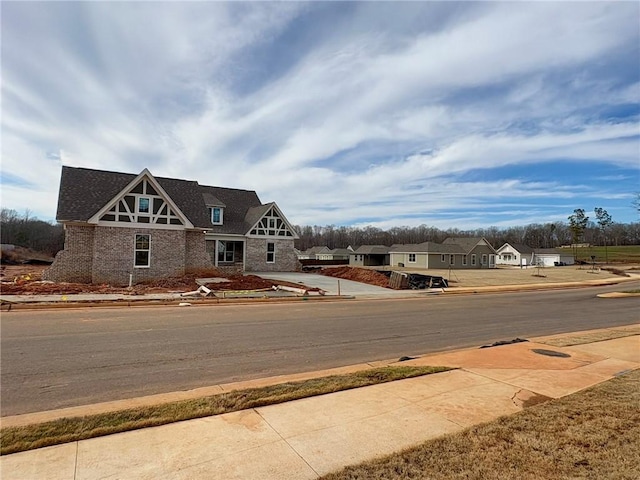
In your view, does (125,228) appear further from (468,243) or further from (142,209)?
(468,243)

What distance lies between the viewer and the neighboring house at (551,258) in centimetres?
8438

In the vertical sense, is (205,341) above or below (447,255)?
below

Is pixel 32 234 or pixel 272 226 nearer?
pixel 272 226

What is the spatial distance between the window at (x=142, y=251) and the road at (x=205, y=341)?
8.93 m

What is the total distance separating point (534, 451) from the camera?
12.4 ft

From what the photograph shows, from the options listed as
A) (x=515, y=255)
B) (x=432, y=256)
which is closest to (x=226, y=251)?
(x=432, y=256)

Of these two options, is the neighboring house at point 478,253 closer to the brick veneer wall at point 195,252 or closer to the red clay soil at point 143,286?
the brick veneer wall at point 195,252

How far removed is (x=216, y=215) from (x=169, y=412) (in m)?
28.3

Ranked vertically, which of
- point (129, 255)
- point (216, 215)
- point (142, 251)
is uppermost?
point (216, 215)

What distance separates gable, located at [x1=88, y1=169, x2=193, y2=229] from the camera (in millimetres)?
21234

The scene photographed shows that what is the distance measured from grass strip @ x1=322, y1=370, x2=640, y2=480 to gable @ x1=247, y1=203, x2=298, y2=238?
28.3 metres

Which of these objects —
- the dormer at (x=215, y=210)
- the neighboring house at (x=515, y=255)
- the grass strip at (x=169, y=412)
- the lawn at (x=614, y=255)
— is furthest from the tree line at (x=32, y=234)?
the lawn at (x=614, y=255)

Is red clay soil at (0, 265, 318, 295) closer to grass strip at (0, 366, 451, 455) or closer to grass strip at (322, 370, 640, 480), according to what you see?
grass strip at (0, 366, 451, 455)

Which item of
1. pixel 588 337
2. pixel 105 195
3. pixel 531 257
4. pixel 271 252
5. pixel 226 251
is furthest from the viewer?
pixel 531 257
